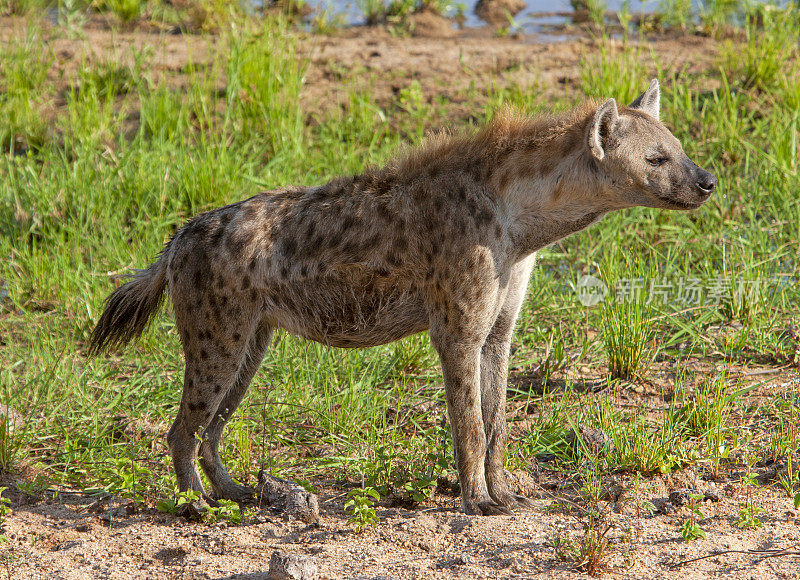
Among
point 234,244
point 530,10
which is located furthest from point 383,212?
point 530,10

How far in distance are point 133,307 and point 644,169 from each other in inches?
78.4

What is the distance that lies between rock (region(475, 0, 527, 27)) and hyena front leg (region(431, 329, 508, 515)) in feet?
20.3

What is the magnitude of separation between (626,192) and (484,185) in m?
0.50

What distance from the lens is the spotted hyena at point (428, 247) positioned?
3.69m

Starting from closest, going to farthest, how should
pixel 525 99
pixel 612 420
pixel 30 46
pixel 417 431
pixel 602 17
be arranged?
pixel 612 420
pixel 417 431
pixel 525 99
pixel 30 46
pixel 602 17

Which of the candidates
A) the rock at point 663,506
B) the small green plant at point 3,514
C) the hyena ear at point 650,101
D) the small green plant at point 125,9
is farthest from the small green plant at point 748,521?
the small green plant at point 125,9

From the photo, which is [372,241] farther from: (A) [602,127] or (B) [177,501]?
(B) [177,501]

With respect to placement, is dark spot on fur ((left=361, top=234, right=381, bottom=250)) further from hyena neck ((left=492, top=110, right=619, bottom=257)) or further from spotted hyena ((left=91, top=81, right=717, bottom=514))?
hyena neck ((left=492, top=110, right=619, bottom=257))


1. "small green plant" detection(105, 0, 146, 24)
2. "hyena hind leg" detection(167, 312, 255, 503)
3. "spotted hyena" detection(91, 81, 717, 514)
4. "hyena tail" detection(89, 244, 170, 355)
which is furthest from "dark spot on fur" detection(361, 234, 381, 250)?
"small green plant" detection(105, 0, 146, 24)

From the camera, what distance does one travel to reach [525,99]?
678 cm

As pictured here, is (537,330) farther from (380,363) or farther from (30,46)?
(30,46)

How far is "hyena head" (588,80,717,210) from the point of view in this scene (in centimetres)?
363

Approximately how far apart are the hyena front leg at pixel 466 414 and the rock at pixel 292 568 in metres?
0.78

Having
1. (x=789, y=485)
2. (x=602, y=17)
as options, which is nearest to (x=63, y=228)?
(x=789, y=485)
